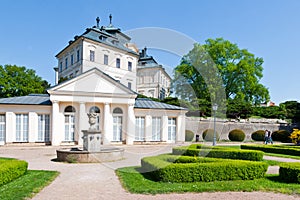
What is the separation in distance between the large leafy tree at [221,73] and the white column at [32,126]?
23.1 meters

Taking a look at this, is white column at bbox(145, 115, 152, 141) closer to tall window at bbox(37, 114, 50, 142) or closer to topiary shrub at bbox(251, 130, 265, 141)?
tall window at bbox(37, 114, 50, 142)

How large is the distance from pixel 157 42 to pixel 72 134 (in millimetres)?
13250

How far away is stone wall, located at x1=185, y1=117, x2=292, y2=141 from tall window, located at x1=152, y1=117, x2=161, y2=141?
328 inches

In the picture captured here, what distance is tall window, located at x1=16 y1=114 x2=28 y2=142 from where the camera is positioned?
21.4 meters

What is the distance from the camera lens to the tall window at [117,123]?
23984mm

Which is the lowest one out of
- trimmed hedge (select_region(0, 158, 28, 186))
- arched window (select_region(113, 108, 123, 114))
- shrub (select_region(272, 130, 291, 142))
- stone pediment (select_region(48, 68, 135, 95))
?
shrub (select_region(272, 130, 291, 142))

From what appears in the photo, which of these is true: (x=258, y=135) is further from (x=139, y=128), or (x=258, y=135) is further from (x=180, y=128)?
(x=139, y=128)

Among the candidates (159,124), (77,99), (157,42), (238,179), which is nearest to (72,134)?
(77,99)

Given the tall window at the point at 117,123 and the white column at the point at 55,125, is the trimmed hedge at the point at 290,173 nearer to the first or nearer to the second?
the tall window at the point at 117,123

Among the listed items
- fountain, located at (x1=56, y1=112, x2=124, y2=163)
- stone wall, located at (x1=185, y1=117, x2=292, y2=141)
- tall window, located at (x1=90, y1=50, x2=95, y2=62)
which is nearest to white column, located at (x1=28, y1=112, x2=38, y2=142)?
fountain, located at (x1=56, y1=112, x2=124, y2=163)

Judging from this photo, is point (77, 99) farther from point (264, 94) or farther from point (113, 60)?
point (264, 94)

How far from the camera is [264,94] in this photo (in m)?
42.7

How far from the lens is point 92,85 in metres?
22.6

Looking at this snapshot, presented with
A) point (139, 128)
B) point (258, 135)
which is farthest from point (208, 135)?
point (139, 128)
